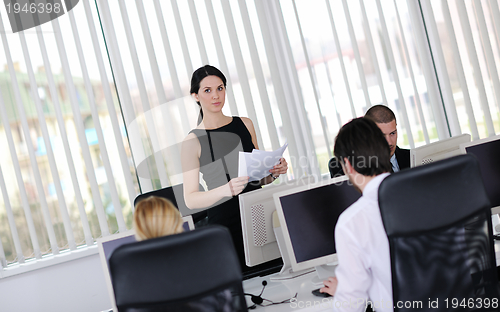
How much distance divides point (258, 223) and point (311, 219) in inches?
11.0

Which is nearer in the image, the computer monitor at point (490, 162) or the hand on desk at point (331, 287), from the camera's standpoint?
the hand on desk at point (331, 287)

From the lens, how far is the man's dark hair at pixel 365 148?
130 centimetres

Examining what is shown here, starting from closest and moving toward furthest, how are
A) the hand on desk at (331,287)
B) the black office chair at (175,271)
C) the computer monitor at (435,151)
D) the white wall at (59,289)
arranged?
the black office chair at (175,271)
the hand on desk at (331,287)
the computer monitor at (435,151)
the white wall at (59,289)

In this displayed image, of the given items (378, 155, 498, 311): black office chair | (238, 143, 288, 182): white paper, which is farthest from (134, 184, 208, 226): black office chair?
(378, 155, 498, 311): black office chair

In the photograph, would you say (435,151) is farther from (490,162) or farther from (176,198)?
(176,198)

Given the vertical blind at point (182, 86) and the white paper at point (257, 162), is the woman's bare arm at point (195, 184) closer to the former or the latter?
the white paper at point (257, 162)

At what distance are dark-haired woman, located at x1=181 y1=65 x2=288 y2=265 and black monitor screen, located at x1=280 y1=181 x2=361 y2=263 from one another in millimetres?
491

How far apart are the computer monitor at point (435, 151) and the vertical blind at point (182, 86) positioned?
1.41 m

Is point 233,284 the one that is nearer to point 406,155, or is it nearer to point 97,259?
point 406,155

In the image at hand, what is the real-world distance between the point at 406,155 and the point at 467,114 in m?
1.70

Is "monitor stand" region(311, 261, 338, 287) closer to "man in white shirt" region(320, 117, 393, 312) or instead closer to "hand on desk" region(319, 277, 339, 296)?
"hand on desk" region(319, 277, 339, 296)

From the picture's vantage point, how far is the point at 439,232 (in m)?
1.18

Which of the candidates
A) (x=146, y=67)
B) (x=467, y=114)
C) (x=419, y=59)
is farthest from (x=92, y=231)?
(x=467, y=114)

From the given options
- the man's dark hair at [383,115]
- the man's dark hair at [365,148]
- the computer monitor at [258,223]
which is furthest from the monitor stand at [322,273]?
the man's dark hair at [383,115]
